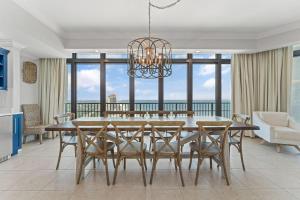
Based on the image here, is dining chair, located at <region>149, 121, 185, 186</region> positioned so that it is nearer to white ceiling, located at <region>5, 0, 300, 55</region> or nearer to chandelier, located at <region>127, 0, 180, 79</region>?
chandelier, located at <region>127, 0, 180, 79</region>

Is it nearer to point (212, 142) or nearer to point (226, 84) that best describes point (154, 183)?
point (212, 142)

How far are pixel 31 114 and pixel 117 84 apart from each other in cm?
242

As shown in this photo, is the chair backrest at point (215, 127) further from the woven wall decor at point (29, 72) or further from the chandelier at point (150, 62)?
the woven wall decor at point (29, 72)

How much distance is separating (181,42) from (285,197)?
4034 millimetres

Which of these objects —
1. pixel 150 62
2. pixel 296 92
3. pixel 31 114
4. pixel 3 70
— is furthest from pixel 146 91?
pixel 296 92

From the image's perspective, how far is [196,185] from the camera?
2795 millimetres

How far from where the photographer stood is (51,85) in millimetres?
5898

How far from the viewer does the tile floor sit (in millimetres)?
2525

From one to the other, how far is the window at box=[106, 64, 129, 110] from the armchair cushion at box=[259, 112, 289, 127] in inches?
145

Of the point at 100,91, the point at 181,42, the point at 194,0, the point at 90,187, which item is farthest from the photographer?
the point at 100,91

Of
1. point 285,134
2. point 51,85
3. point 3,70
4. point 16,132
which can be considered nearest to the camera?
point 3,70

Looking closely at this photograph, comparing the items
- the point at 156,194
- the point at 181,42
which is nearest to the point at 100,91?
the point at 181,42

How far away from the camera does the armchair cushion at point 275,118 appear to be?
501cm

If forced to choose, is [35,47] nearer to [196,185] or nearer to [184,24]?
[184,24]
